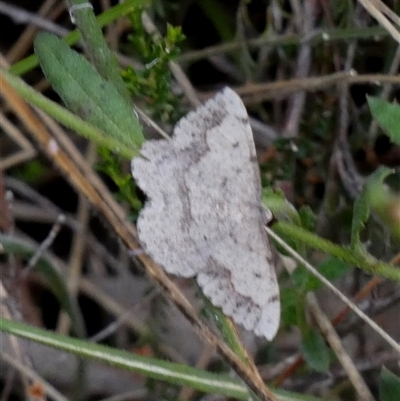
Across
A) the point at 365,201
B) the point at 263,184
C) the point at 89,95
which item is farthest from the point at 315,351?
the point at 89,95

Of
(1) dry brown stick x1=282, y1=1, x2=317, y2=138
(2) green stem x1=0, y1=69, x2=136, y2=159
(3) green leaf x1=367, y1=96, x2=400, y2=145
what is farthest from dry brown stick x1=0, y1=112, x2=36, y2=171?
(3) green leaf x1=367, y1=96, x2=400, y2=145

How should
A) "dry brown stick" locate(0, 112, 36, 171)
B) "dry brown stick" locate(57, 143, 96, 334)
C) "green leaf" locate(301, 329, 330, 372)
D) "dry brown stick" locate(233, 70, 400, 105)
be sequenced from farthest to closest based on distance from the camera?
1. "dry brown stick" locate(57, 143, 96, 334)
2. "dry brown stick" locate(0, 112, 36, 171)
3. "dry brown stick" locate(233, 70, 400, 105)
4. "green leaf" locate(301, 329, 330, 372)

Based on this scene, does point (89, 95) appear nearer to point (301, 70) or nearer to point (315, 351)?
point (315, 351)

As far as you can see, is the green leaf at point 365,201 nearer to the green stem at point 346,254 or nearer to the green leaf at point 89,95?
the green stem at point 346,254

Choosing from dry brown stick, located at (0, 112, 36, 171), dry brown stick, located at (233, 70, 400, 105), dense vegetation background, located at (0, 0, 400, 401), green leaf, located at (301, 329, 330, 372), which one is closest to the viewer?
dense vegetation background, located at (0, 0, 400, 401)

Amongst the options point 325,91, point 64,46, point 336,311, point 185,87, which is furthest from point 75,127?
point 336,311

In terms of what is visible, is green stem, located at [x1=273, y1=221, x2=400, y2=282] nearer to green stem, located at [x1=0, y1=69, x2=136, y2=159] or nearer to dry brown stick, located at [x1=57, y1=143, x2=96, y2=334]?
green stem, located at [x1=0, y1=69, x2=136, y2=159]

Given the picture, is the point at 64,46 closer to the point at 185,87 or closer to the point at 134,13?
the point at 134,13
